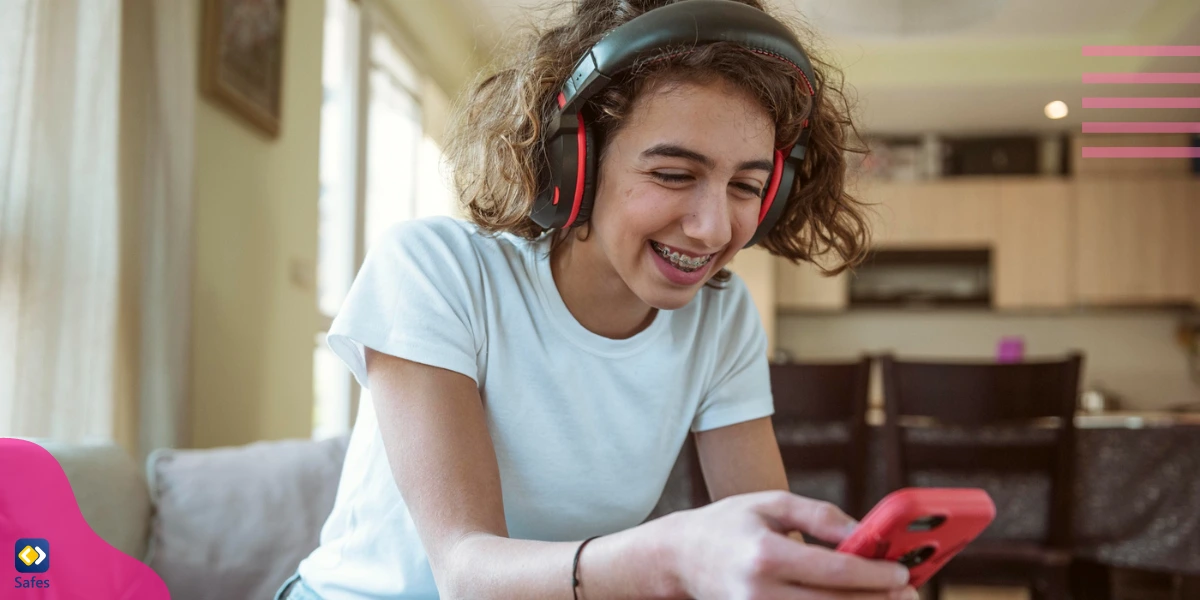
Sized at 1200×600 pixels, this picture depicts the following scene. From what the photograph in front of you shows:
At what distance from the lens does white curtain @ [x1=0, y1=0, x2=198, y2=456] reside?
1.68 meters

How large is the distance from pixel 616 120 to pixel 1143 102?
16.6ft

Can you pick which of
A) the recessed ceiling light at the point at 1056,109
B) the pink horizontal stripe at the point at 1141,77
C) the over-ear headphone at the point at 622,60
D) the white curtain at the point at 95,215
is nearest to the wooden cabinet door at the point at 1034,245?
the recessed ceiling light at the point at 1056,109

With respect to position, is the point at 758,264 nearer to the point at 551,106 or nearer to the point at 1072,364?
the point at 1072,364

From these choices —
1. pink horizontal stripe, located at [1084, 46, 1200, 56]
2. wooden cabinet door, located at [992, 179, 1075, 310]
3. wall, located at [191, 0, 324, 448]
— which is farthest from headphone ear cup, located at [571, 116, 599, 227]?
wooden cabinet door, located at [992, 179, 1075, 310]

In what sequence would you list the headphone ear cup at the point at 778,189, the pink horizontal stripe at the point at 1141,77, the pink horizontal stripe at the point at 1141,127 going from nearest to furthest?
the headphone ear cup at the point at 778,189 → the pink horizontal stripe at the point at 1141,77 → the pink horizontal stripe at the point at 1141,127

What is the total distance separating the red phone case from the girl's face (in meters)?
0.39

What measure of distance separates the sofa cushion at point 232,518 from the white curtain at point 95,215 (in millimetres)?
344

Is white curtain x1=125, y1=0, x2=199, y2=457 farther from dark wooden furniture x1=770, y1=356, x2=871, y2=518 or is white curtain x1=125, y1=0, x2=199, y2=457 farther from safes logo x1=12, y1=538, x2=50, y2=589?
dark wooden furniture x1=770, y1=356, x2=871, y2=518

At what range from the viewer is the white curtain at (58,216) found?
1654 millimetres

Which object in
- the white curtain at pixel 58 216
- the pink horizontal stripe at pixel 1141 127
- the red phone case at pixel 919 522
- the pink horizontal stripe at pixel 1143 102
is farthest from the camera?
the pink horizontal stripe at pixel 1141 127

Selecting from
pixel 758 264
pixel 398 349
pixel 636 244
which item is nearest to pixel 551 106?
pixel 636 244

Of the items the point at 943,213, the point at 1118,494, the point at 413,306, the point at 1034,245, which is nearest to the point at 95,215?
the point at 413,306

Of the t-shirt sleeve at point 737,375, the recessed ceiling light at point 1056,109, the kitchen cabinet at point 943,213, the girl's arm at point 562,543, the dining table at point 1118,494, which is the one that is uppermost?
the recessed ceiling light at point 1056,109

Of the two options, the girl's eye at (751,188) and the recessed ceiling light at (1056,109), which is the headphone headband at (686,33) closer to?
the girl's eye at (751,188)
